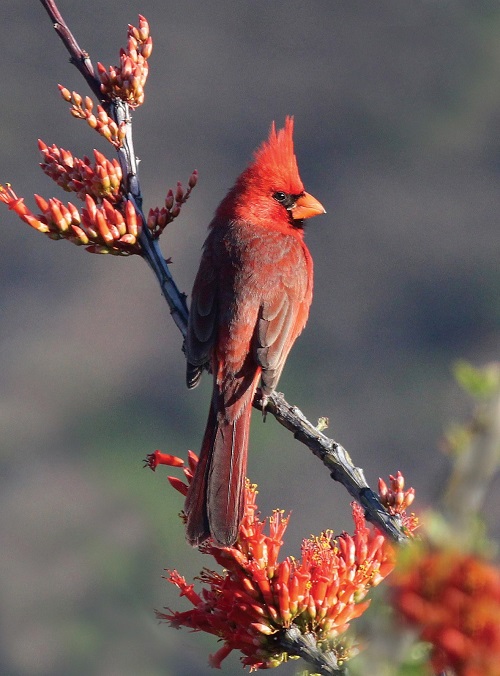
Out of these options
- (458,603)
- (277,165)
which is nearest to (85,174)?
(277,165)

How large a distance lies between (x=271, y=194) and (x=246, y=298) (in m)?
0.49

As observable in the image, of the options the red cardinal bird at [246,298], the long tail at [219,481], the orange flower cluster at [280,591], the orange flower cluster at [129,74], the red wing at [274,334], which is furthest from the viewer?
the red wing at [274,334]

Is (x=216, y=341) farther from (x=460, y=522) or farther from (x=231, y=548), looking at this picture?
(x=460, y=522)

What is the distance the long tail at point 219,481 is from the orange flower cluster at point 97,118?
0.77 meters

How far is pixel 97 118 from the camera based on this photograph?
2.23 m

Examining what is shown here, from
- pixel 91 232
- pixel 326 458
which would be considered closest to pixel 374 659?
pixel 326 458

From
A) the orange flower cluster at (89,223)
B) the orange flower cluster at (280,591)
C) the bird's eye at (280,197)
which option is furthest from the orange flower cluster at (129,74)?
the orange flower cluster at (280,591)

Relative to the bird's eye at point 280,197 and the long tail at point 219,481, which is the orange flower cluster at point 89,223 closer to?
the long tail at point 219,481

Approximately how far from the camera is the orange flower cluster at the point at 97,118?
2156 millimetres

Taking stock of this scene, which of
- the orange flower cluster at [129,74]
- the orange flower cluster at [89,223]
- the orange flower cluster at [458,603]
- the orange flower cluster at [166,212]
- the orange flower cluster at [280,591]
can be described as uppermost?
the orange flower cluster at [129,74]

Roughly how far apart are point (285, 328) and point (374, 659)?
226 cm

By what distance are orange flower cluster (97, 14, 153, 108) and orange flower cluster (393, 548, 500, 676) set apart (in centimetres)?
187

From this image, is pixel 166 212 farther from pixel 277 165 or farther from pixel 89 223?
pixel 277 165

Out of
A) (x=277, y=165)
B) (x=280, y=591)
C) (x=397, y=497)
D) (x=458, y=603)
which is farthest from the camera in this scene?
(x=277, y=165)
